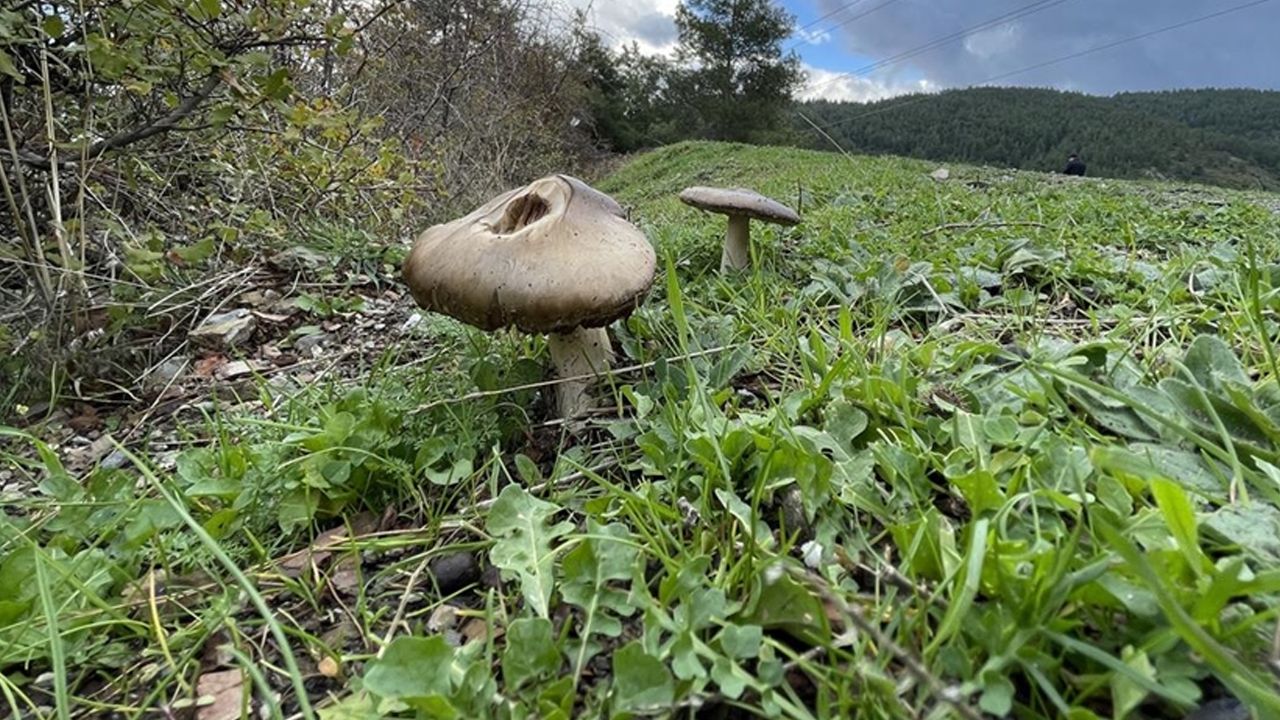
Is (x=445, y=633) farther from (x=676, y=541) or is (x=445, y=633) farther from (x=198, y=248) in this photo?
(x=198, y=248)

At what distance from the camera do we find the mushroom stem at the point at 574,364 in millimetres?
1798

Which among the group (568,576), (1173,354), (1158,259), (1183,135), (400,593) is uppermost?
(1183,135)

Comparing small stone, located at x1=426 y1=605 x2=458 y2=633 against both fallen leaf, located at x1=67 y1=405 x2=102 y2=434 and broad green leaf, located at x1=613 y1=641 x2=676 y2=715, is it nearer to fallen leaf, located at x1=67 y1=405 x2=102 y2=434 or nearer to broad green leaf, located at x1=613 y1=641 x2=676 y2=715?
broad green leaf, located at x1=613 y1=641 x2=676 y2=715

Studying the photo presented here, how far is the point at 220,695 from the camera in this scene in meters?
1.09

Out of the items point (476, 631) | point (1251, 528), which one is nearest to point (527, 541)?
point (476, 631)

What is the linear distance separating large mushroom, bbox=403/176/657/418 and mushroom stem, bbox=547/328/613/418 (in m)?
0.04

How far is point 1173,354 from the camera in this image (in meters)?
1.56

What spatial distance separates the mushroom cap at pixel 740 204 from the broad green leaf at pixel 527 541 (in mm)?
1861

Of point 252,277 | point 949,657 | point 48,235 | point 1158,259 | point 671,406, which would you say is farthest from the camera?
point 252,277

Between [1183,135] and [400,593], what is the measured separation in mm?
63190

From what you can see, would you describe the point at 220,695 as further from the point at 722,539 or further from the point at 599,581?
the point at 722,539

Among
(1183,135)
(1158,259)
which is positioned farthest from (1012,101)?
(1158,259)

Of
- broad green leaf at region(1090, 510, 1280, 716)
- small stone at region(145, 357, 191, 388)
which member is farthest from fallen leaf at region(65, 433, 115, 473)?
broad green leaf at region(1090, 510, 1280, 716)

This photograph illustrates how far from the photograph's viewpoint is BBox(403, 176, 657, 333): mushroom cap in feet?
4.85
